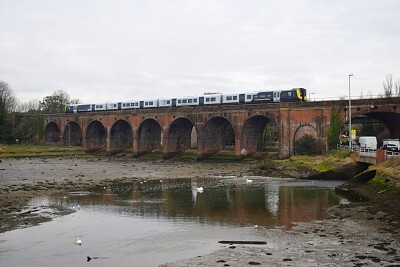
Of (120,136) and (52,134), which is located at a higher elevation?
(52,134)

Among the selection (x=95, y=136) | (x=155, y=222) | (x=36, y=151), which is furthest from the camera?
(x=95, y=136)

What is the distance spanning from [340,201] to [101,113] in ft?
214

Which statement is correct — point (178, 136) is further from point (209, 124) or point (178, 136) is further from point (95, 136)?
point (95, 136)

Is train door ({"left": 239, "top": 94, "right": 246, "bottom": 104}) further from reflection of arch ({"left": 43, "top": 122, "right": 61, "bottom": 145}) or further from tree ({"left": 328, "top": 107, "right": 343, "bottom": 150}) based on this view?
reflection of arch ({"left": 43, "top": 122, "right": 61, "bottom": 145})

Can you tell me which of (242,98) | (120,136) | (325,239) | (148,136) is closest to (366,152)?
(325,239)

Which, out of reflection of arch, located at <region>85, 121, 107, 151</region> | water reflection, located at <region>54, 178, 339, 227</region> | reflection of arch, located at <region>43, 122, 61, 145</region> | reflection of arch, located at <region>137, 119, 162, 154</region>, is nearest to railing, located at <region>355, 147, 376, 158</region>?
water reflection, located at <region>54, 178, 339, 227</region>

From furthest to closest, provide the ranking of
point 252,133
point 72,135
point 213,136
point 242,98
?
1. point 72,135
2. point 213,136
3. point 252,133
4. point 242,98

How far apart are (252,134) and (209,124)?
754cm

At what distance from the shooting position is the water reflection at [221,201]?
22859mm

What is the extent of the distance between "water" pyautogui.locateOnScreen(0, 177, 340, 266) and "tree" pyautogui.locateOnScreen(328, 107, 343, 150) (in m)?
17.7

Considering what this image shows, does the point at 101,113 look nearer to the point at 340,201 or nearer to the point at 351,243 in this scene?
the point at 340,201

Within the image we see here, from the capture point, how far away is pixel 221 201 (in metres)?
28.2

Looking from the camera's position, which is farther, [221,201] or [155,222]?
[221,201]

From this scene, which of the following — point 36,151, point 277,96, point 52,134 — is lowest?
point 36,151
